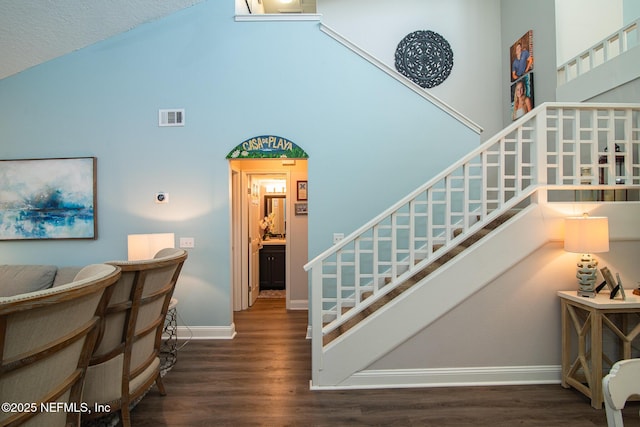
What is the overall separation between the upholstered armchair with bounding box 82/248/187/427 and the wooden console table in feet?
9.60

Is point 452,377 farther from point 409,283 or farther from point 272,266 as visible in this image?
point 272,266

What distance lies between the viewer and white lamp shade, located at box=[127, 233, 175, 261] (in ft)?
11.2

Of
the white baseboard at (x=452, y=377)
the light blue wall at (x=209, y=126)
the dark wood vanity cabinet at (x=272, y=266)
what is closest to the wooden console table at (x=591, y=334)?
the white baseboard at (x=452, y=377)

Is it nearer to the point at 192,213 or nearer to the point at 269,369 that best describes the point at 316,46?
the point at 192,213

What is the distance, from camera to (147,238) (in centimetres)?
351

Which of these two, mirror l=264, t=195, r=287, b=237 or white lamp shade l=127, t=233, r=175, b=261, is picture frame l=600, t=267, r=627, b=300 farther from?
mirror l=264, t=195, r=287, b=237

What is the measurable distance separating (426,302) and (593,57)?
340 cm

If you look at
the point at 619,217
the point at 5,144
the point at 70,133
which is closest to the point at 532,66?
the point at 619,217

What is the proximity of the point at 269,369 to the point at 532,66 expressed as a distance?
16.5ft

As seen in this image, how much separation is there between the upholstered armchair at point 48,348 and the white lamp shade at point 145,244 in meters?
1.90

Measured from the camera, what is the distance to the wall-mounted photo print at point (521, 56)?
15.7 ft

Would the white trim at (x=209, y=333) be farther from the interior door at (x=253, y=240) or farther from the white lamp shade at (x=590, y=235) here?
the white lamp shade at (x=590, y=235)

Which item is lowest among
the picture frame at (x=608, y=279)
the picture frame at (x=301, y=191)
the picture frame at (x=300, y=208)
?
the picture frame at (x=608, y=279)

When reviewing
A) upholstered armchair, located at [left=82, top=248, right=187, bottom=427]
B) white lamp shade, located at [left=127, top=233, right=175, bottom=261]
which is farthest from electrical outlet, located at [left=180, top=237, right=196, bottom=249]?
upholstered armchair, located at [left=82, top=248, right=187, bottom=427]
